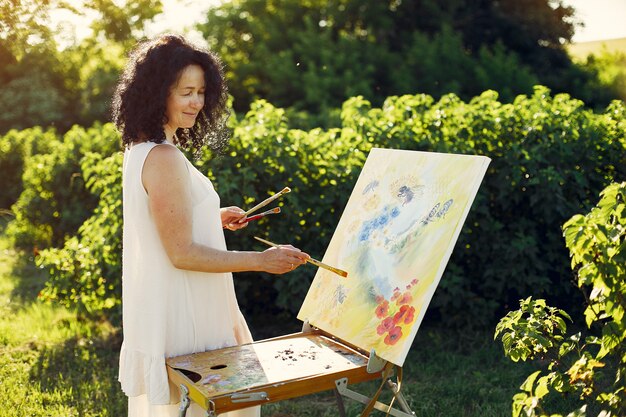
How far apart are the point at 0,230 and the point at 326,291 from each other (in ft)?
25.5

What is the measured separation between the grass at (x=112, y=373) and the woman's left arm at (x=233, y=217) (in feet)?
4.62

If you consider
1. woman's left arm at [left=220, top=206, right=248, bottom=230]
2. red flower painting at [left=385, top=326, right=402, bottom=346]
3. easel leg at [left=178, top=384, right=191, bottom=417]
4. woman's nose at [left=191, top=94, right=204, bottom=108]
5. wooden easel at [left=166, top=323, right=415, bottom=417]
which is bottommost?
easel leg at [left=178, top=384, right=191, bottom=417]

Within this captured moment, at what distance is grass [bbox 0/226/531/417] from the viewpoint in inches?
151

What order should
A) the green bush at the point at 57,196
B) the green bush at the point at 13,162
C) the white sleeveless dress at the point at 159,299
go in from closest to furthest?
the white sleeveless dress at the point at 159,299 → the green bush at the point at 57,196 → the green bush at the point at 13,162

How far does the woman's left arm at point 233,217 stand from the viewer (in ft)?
9.13

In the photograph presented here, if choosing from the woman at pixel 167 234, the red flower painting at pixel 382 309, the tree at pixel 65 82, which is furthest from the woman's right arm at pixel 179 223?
the tree at pixel 65 82

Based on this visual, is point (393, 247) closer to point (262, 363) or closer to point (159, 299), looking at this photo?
point (262, 363)

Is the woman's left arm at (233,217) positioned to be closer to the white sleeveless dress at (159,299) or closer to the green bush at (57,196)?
the white sleeveless dress at (159,299)

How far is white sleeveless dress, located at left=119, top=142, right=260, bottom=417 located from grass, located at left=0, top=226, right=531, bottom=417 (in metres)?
1.55

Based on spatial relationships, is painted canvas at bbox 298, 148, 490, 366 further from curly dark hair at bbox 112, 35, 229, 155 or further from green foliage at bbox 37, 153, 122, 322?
green foliage at bbox 37, 153, 122, 322

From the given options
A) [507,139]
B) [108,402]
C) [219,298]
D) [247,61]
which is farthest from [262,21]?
[219,298]

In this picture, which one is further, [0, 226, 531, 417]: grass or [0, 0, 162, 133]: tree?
[0, 0, 162, 133]: tree

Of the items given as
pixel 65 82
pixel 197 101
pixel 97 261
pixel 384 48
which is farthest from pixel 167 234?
pixel 65 82

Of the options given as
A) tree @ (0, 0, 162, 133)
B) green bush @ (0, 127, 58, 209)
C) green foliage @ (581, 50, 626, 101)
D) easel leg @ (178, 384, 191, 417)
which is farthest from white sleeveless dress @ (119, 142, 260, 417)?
green foliage @ (581, 50, 626, 101)
